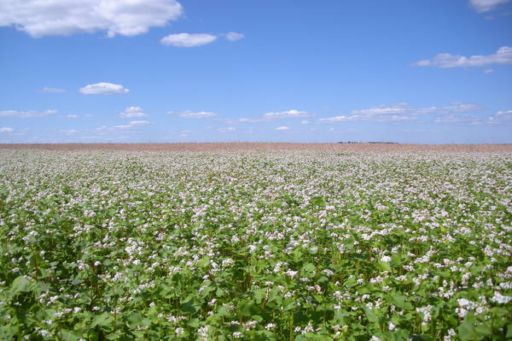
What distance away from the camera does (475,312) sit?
450 centimetres

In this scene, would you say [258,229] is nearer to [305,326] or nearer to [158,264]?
[158,264]

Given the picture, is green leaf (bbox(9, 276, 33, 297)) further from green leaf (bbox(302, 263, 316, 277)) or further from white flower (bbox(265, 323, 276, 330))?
green leaf (bbox(302, 263, 316, 277))

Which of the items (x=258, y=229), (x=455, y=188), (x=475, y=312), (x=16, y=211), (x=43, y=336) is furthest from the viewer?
(x=455, y=188)

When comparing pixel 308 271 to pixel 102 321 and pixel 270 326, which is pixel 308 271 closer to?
pixel 270 326

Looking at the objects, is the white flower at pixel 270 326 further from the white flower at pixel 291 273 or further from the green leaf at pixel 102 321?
the green leaf at pixel 102 321

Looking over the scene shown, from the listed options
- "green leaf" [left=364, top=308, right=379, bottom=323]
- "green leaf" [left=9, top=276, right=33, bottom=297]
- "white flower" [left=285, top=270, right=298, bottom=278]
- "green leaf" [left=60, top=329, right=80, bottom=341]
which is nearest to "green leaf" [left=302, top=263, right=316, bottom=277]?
A: "white flower" [left=285, top=270, right=298, bottom=278]

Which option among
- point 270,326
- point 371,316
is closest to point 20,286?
point 270,326

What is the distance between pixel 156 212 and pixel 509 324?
9.77 metres

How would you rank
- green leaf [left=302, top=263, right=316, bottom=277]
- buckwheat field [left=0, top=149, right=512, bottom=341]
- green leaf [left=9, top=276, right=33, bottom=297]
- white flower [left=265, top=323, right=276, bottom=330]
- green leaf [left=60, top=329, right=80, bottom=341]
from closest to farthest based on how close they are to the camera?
green leaf [left=60, top=329, right=80, bottom=341] < buckwheat field [left=0, top=149, right=512, bottom=341] < white flower [left=265, top=323, right=276, bottom=330] < green leaf [left=9, top=276, right=33, bottom=297] < green leaf [left=302, top=263, right=316, bottom=277]

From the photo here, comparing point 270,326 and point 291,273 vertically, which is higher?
point 291,273

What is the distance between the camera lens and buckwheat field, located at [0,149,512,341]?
4.62 metres

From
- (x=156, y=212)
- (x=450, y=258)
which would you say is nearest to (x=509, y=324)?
(x=450, y=258)

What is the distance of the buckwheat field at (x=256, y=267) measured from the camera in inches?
182

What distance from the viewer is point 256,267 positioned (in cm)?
668
